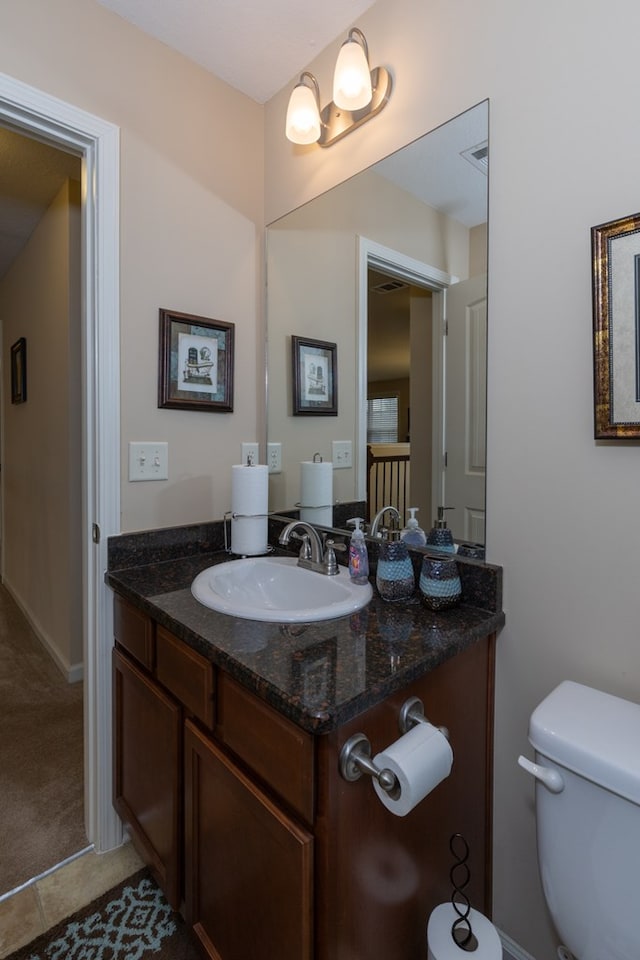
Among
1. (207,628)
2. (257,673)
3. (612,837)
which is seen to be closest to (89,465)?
(207,628)

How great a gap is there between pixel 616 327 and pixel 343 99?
103cm

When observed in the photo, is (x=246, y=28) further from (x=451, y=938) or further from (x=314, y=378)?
(x=451, y=938)

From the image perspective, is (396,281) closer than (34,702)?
Yes

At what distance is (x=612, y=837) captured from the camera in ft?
2.51

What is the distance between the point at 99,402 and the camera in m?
1.43

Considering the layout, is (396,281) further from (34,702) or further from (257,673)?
(34,702)

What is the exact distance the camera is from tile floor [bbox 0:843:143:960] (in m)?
1.25

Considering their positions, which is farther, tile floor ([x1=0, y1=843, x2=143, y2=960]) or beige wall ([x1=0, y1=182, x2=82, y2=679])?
beige wall ([x1=0, y1=182, x2=82, y2=679])

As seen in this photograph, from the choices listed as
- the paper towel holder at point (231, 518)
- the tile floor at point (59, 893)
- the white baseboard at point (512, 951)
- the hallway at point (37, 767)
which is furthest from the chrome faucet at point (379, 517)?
the hallway at point (37, 767)

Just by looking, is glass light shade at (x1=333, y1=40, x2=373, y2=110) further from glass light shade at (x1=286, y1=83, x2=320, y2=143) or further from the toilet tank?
the toilet tank

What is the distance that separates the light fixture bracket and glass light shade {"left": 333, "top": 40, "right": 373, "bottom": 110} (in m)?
0.02

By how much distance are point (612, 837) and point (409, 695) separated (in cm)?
36

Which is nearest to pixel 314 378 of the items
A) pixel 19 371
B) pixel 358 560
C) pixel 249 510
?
pixel 249 510

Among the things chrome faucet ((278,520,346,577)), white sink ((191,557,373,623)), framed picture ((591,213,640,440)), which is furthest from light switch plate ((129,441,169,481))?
framed picture ((591,213,640,440))
